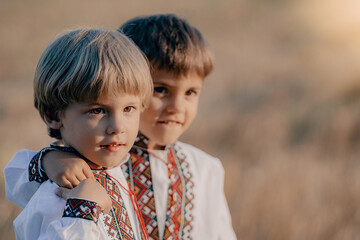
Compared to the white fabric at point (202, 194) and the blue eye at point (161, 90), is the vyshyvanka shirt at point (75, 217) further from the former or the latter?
the blue eye at point (161, 90)

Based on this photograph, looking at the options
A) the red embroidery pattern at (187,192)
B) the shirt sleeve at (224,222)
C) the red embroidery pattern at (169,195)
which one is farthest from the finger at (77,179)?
the shirt sleeve at (224,222)

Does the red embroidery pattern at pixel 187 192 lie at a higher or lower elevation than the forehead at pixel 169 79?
lower

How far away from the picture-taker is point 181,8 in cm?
1494

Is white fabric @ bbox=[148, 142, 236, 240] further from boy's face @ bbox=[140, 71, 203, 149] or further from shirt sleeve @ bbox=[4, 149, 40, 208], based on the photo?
shirt sleeve @ bbox=[4, 149, 40, 208]

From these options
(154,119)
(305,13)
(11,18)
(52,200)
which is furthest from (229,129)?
(305,13)

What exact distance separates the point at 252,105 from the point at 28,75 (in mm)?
3933

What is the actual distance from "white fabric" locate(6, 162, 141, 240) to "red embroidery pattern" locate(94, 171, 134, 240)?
4cm

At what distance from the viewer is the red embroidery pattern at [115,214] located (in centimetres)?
209

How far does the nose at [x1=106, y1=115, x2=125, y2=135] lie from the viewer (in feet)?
6.52

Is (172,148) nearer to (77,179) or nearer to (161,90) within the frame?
(161,90)

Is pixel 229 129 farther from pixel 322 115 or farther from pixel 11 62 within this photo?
pixel 11 62

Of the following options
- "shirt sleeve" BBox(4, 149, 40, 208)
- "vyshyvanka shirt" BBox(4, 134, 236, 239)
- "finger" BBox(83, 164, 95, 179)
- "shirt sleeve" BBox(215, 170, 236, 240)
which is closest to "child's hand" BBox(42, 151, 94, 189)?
"finger" BBox(83, 164, 95, 179)

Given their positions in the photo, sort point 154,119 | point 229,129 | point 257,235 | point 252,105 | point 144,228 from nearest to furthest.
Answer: point 144,228 < point 154,119 < point 257,235 < point 229,129 < point 252,105

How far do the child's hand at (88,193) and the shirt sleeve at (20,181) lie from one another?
14.1 inches
